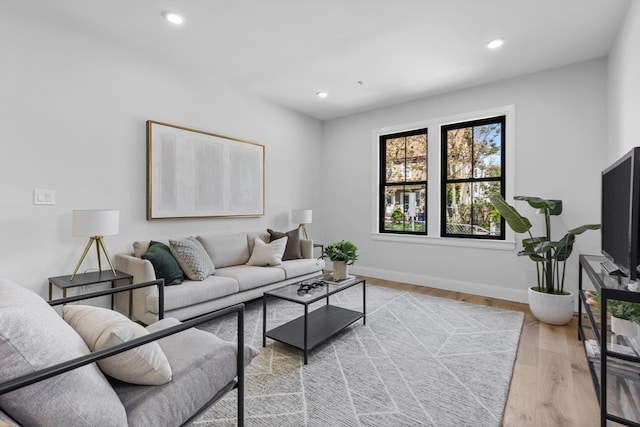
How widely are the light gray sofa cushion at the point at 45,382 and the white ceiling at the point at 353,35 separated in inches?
95.2

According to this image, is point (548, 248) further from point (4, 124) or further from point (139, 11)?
point (4, 124)

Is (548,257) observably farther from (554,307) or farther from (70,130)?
(70,130)

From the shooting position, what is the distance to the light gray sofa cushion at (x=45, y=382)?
86cm

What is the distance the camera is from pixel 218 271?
11.2 feet

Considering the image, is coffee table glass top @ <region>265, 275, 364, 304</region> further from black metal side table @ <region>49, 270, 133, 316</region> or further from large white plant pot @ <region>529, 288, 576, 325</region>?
large white plant pot @ <region>529, 288, 576, 325</region>

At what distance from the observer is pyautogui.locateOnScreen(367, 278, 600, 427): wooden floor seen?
5.60 feet

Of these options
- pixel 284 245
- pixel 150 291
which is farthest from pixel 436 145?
pixel 150 291

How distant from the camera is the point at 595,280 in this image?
1.90m

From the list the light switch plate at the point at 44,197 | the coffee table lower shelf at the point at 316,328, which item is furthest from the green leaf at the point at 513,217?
the light switch plate at the point at 44,197

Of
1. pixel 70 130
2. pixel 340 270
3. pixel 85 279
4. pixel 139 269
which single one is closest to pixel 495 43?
pixel 340 270

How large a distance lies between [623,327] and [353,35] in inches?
113

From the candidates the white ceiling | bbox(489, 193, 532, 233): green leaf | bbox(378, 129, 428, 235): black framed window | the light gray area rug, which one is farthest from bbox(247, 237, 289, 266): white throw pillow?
bbox(489, 193, 532, 233): green leaf

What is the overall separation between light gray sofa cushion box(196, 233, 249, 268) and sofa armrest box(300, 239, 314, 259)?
2.54ft

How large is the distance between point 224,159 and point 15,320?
3.21 meters
